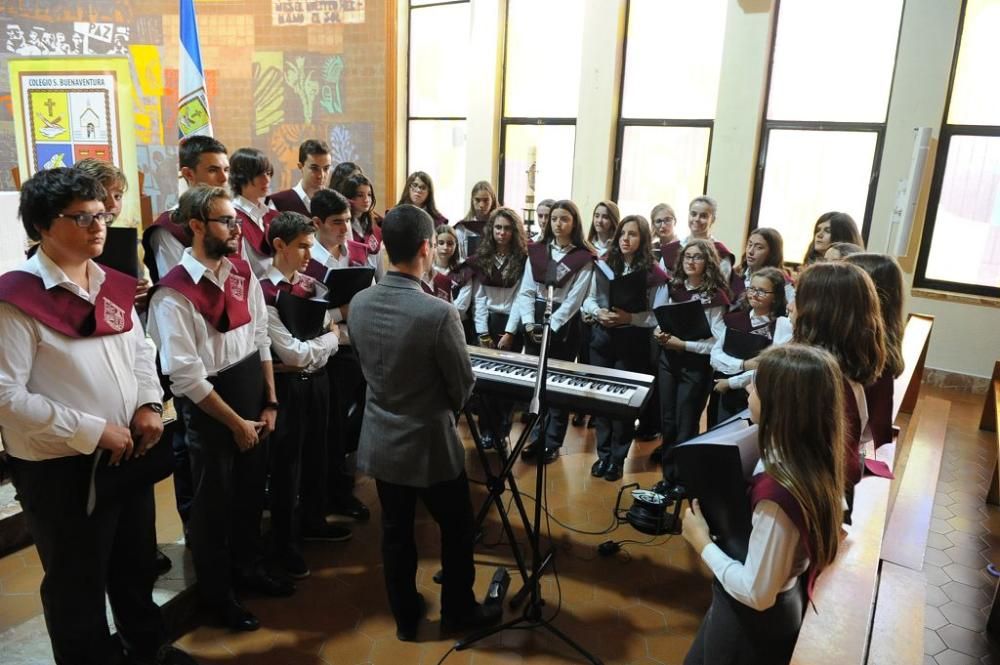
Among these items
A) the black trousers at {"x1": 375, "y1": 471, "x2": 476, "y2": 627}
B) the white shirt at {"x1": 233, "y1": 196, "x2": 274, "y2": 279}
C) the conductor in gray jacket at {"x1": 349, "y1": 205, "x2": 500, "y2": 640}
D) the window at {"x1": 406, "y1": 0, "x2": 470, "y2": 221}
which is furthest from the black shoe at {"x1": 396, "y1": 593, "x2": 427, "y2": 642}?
the window at {"x1": 406, "y1": 0, "x2": 470, "y2": 221}

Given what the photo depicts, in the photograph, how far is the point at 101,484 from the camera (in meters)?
1.99

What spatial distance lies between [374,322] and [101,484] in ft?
3.09

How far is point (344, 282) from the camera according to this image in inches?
123

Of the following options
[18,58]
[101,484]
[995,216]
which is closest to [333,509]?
[101,484]

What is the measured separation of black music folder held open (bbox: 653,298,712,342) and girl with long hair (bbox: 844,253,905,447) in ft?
3.67

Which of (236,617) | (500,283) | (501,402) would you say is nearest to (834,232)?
(500,283)

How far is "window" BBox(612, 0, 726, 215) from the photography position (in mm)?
6914

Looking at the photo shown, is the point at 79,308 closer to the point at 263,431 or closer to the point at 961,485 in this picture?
the point at 263,431

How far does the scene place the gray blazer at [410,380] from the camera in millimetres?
2219

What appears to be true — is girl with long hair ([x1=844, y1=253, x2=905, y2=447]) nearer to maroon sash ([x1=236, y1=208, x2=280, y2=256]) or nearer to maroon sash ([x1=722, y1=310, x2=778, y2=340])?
maroon sash ([x1=722, y1=310, x2=778, y2=340])

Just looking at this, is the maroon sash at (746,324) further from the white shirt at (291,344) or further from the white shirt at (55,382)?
the white shirt at (55,382)

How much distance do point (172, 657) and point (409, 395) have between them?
1279mm

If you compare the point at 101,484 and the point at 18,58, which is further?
the point at 18,58

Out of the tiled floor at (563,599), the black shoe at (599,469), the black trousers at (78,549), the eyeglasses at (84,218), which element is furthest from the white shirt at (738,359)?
the eyeglasses at (84,218)
